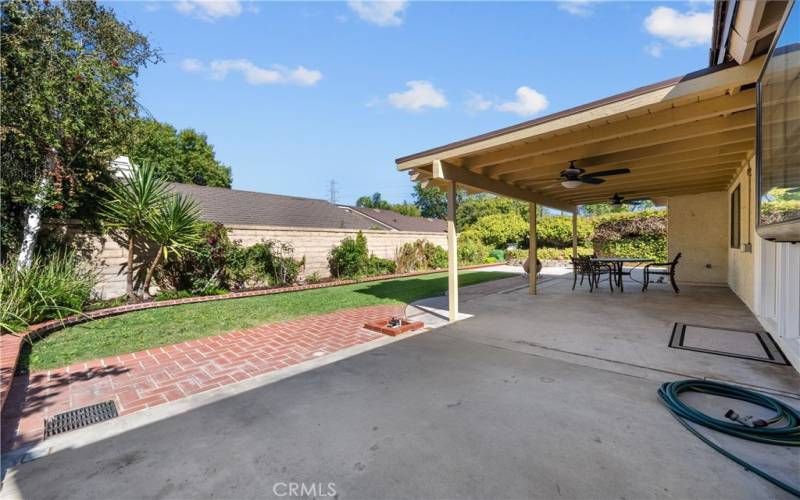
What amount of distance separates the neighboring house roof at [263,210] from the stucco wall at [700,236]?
13223mm

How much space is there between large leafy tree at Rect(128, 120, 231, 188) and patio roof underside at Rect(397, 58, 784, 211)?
24.1m

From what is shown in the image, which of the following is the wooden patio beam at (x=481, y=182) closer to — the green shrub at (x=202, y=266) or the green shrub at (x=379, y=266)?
the green shrub at (x=202, y=266)

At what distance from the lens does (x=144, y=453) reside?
2293mm

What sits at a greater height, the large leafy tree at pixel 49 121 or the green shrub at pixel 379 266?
the large leafy tree at pixel 49 121

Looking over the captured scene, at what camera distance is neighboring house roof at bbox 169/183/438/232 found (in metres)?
12.9

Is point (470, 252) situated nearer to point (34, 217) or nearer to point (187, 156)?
point (34, 217)

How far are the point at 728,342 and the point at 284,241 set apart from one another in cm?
1039

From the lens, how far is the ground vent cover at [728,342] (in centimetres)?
387

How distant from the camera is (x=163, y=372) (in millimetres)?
3750

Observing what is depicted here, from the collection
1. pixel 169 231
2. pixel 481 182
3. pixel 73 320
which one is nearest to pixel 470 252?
pixel 481 182

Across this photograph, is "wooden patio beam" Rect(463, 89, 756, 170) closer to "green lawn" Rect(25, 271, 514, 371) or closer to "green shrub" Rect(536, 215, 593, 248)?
"green lawn" Rect(25, 271, 514, 371)

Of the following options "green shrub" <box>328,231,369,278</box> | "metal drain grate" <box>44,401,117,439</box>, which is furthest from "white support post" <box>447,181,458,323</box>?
"green shrub" <box>328,231,369,278</box>

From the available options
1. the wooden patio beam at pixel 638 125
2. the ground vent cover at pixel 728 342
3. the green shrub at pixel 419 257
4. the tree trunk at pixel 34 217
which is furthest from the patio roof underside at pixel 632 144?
the green shrub at pixel 419 257

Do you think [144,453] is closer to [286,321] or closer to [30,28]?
[286,321]
